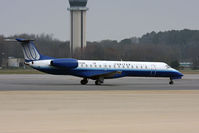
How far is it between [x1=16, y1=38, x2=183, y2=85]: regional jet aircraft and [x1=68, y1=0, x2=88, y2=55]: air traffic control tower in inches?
3486

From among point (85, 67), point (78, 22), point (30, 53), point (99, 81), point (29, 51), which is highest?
point (78, 22)

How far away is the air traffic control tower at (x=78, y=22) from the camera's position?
132m

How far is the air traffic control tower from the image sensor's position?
132250 millimetres

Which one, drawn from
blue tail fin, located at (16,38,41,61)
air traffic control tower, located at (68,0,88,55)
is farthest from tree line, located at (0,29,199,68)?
blue tail fin, located at (16,38,41,61)

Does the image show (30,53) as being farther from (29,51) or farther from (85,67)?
(85,67)

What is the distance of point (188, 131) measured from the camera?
1463cm

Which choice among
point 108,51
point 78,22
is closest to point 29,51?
point 108,51

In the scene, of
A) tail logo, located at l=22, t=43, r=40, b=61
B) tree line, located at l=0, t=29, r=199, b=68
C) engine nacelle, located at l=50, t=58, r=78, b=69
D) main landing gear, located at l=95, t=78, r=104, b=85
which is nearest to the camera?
engine nacelle, located at l=50, t=58, r=78, b=69

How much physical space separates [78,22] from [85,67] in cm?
9624

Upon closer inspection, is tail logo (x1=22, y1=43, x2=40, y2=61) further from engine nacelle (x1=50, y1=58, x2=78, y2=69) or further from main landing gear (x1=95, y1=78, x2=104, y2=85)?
main landing gear (x1=95, y1=78, x2=104, y2=85)

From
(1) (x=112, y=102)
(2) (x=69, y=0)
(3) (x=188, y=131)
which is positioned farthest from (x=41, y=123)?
(2) (x=69, y=0)

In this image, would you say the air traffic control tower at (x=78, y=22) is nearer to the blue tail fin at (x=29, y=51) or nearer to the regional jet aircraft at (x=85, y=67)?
the regional jet aircraft at (x=85, y=67)

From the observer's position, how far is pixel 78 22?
134375 mm

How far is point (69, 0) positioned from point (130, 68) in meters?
102
